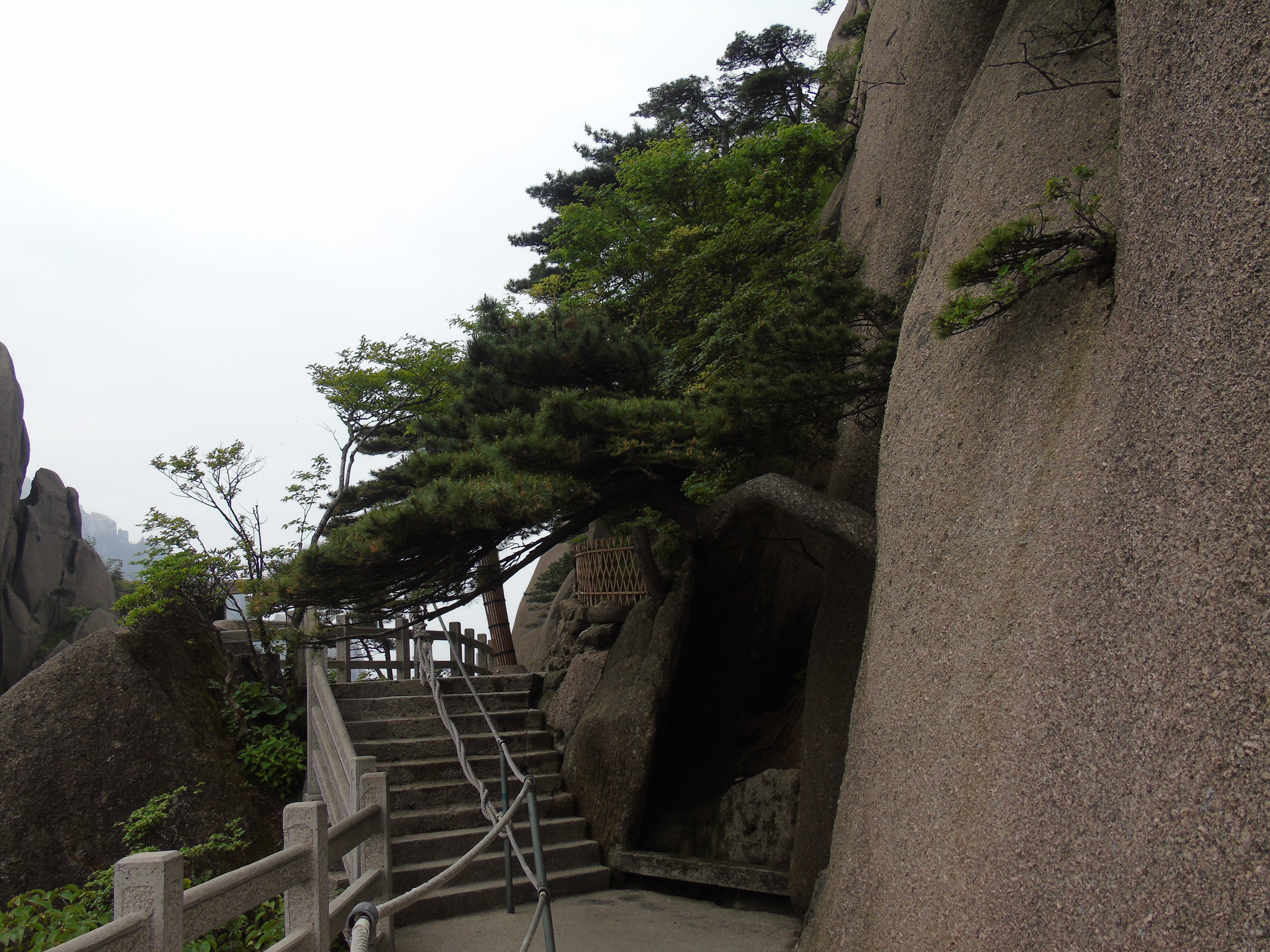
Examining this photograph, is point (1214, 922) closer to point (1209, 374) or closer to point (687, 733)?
point (1209, 374)

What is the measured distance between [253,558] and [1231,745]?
9.54 metres

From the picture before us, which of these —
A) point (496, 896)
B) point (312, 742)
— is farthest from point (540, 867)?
point (312, 742)

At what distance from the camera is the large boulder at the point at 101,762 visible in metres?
6.95

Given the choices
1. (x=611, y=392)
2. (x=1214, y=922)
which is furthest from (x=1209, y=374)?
(x=611, y=392)

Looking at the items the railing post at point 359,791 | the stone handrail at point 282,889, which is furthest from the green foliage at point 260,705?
the stone handrail at point 282,889

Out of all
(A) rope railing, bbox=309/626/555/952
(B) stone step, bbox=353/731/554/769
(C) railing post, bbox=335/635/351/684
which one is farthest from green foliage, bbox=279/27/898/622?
(C) railing post, bbox=335/635/351/684

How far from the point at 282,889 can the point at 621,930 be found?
10.7 feet

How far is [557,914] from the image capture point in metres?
5.97

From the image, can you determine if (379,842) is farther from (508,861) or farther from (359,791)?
(508,861)

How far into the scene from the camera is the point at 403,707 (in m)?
8.48

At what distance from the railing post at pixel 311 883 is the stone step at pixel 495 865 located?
274 centimetres

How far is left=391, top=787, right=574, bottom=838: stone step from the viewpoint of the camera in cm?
681

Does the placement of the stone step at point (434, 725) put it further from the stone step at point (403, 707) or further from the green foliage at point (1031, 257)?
the green foliage at point (1031, 257)

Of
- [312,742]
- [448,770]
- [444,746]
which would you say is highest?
[312,742]
